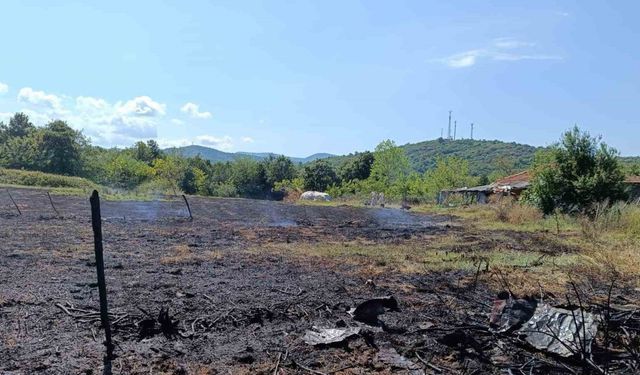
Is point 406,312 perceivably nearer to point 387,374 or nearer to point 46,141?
point 387,374

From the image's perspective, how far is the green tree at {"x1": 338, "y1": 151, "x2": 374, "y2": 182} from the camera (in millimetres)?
61500

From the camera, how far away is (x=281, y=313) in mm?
5418

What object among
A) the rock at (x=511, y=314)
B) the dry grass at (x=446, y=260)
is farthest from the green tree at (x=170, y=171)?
the rock at (x=511, y=314)

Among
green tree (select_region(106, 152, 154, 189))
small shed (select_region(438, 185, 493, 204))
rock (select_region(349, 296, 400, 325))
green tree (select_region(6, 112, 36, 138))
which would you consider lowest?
rock (select_region(349, 296, 400, 325))

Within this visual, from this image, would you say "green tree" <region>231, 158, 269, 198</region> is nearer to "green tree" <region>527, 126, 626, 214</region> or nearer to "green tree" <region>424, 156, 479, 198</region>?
"green tree" <region>424, 156, 479, 198</region>

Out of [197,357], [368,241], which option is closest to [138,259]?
[197,357]

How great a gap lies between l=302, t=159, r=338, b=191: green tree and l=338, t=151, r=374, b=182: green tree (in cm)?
155

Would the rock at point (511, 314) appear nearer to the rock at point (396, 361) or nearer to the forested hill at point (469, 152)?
the rock at point (396, 361)

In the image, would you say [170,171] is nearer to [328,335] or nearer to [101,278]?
[101,278]

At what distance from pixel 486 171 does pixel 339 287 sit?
96226mm

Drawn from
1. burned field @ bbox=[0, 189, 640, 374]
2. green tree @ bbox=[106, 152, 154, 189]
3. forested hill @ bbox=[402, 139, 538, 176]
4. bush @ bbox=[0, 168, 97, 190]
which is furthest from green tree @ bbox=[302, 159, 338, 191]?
burned field @ bbox=[0, 189, 640, 374]

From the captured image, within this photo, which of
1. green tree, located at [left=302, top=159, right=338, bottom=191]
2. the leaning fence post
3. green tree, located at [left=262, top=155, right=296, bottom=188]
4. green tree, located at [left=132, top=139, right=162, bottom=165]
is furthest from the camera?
green tree, located at [left=132, top=139, right=162, bottom=165]

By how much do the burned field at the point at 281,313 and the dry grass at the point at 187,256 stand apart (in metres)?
0.06

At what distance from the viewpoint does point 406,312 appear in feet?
18.2
